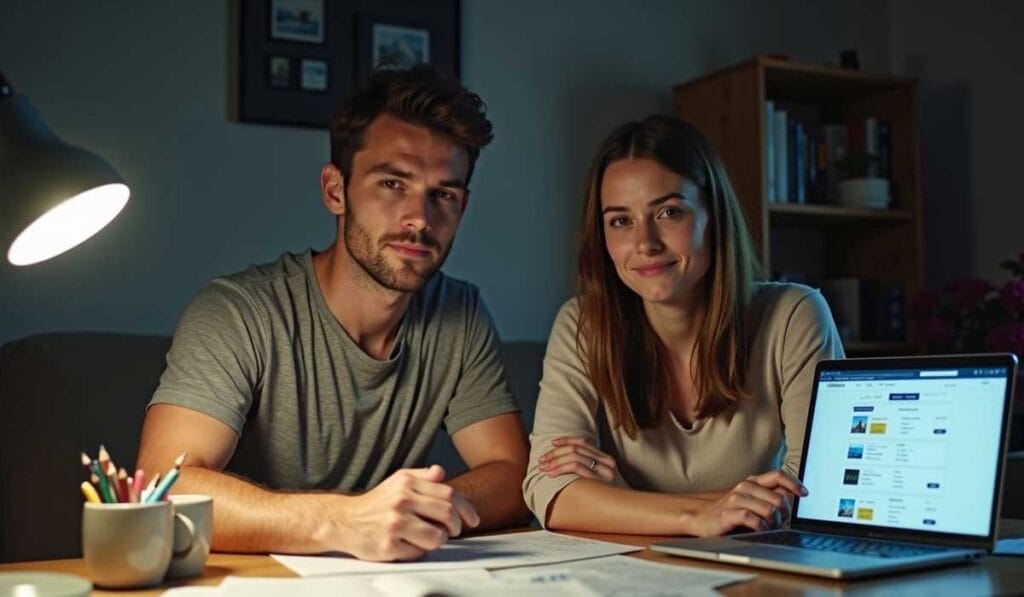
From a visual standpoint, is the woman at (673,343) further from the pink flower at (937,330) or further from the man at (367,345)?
the pink flower at (937,330)

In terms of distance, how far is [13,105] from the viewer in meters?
1.14

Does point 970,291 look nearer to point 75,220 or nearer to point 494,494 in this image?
point 494,494

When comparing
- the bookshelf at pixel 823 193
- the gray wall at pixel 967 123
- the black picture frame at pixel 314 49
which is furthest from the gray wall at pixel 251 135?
the gray wall at pixel 967 123

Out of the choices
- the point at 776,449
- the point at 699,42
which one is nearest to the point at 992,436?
the point at 776,449

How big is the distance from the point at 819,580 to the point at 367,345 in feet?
3.20

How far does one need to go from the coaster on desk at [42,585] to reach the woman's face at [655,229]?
100cm

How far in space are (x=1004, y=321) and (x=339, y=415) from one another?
190cm

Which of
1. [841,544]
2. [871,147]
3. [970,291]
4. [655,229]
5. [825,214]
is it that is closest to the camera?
[841,544]

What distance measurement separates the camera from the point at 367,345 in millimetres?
1844

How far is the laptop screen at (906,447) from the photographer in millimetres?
1150

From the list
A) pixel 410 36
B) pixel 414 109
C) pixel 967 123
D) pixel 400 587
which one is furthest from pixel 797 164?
pixel 400 587

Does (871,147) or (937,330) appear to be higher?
(871,147)

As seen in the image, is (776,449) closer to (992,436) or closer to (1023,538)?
(1023,538)

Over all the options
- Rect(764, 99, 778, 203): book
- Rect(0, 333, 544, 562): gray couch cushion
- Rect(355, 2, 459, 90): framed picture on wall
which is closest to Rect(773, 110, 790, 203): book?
Rect(764, 99, 778, 203): book
